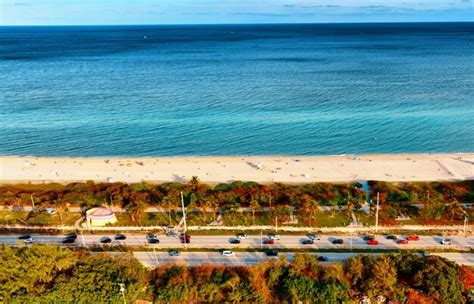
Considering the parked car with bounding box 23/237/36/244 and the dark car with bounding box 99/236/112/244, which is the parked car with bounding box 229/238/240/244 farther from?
the parked car with bounding box 23/237/36/244

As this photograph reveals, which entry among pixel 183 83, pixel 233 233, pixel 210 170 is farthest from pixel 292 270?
pixel 183 83

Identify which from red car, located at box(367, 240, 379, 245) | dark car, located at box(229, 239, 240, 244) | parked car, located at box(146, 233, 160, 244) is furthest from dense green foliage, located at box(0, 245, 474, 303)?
parked car, located at box(146, 233, 160, 244)

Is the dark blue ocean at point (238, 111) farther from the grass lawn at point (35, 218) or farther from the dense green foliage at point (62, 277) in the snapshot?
the dense green foliage at point (62, 277)

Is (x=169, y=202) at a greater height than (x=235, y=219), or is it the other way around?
(x=169, y=202)

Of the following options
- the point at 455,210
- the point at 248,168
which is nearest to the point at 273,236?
the point at 248,168

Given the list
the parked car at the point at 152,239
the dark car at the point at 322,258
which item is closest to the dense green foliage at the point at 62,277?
the parked car at the point at 152,239

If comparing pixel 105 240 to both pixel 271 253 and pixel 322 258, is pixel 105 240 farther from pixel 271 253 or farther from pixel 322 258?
pixel 322 258

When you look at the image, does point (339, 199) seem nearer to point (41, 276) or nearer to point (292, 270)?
point (292, 270)
